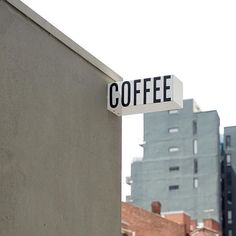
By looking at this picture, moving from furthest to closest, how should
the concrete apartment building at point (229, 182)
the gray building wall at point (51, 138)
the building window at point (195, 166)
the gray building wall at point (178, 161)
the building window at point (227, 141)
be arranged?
the building window at point (227, 141) → the concrete apartment building at point (229, 182) → the building window at point (195, 166) → the gray building wall at point (178, 161) → the gray building wall at point (51, 138)

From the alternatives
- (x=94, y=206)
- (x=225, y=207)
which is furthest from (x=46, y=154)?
(x=225, y=207)

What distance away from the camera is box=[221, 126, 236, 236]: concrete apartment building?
84688 mm

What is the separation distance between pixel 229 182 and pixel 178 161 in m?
8.29

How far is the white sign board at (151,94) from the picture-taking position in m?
7.85

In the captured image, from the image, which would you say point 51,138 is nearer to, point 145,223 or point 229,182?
point 145,223

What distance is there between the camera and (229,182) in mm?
86938

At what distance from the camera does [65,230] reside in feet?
22.8

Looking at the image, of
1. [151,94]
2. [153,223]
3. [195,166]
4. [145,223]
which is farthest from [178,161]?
[151,94]

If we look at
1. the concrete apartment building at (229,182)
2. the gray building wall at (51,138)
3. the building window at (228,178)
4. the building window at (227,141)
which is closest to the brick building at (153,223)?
the gray building wall at (51,138)

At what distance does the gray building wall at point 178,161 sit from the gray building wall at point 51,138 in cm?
7220

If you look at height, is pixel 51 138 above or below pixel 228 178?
below

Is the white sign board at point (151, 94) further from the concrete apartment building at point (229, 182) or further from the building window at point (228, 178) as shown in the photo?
the building window at point (228, 178)

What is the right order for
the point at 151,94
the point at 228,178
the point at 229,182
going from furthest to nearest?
the point at 228,178
the point at 229,182
the point at 151,94

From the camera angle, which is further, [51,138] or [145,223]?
[145,223]
